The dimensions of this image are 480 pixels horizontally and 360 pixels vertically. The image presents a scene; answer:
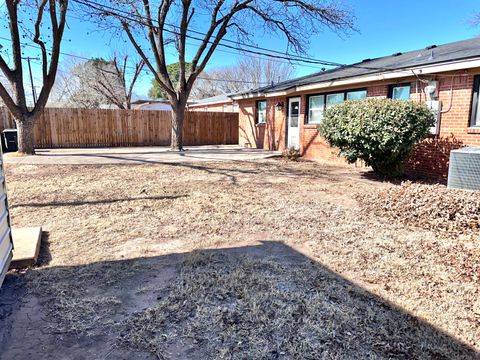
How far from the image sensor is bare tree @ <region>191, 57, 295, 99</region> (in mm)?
36719

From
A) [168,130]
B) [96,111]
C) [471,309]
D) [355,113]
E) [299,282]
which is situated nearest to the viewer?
[471,309]

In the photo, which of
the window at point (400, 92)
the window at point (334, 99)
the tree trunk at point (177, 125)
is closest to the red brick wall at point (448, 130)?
the window at point (400, 92)

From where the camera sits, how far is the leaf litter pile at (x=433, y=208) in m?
4.33

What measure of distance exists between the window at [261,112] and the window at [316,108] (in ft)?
11.4

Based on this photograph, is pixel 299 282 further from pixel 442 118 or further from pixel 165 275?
pixel 442 118

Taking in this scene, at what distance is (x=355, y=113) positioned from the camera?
7.53m

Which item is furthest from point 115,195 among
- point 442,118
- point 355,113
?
point 442,118

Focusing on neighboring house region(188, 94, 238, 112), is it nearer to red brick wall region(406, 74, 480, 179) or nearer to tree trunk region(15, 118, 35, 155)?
tree trunk region(15, 118, 35, 155)

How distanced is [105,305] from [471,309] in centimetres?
277

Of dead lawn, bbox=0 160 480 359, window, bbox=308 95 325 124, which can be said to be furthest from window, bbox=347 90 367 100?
dead lawn, bbox=0 160 480 359

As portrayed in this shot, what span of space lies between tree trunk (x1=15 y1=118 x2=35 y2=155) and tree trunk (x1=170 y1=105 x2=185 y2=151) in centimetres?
507

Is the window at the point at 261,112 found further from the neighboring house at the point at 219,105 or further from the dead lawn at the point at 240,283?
the dead lawn at the point at 240,283

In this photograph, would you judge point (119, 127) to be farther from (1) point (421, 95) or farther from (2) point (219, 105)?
(1) point (421, 95)

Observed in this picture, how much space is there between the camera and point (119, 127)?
16.1 metres
